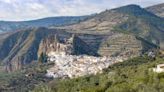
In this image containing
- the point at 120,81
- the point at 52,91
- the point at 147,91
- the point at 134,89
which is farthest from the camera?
the point at 52,91

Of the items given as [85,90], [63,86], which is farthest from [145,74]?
[63,86]

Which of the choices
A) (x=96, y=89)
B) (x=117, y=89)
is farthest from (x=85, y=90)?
(x=117, y=89)

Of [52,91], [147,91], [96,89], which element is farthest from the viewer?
[52,91]

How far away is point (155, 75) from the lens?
135m

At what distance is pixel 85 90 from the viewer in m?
134

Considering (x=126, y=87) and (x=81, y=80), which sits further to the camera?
(x=81, y=80)

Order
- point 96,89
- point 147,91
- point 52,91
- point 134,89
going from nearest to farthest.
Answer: point 147,91, point 134,89, point 96,89, point 52,91

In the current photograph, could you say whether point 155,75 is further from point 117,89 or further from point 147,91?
point 147,91

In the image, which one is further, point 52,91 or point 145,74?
point 52,91

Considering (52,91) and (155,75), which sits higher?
(155,75)

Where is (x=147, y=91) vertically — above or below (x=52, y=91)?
above

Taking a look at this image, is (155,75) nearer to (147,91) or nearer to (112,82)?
(112,82)

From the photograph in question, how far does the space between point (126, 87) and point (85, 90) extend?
57.2 feet

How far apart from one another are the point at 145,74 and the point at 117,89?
97.5 ft
